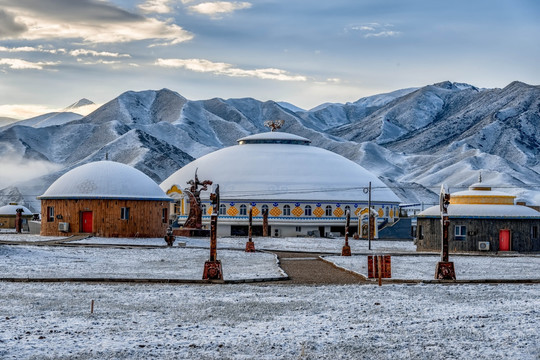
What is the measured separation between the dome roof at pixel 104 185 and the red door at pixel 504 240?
2365 cm

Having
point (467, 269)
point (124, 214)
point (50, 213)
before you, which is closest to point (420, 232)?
point (124, 214)

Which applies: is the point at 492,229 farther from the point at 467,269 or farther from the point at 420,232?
the point at 467,269

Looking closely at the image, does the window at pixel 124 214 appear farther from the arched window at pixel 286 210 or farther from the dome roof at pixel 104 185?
the arched window at pixel 286 210

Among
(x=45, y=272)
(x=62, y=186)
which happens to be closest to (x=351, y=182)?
(x=62, y=186)

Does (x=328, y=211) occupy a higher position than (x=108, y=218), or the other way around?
(x=328, y=211)

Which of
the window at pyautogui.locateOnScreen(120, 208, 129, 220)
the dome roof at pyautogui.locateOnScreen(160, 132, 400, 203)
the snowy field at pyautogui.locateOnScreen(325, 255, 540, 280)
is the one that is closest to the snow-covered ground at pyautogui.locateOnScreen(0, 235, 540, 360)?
the snowy field at pyautogui.locateOnScreen(325, 255, 540, 280)

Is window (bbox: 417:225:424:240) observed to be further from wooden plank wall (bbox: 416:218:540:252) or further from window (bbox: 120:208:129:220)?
window (bbox: 120:208:129:220)

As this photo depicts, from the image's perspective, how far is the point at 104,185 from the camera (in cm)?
5862

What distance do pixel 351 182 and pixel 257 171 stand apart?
9821 mm

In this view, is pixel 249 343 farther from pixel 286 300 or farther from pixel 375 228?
pixel 375 228

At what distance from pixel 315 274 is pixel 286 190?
5331cm

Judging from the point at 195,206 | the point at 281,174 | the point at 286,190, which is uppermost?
the point at 281,174

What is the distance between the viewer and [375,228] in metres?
79.4

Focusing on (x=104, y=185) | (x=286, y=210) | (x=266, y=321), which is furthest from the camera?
(x=286, y=210)
